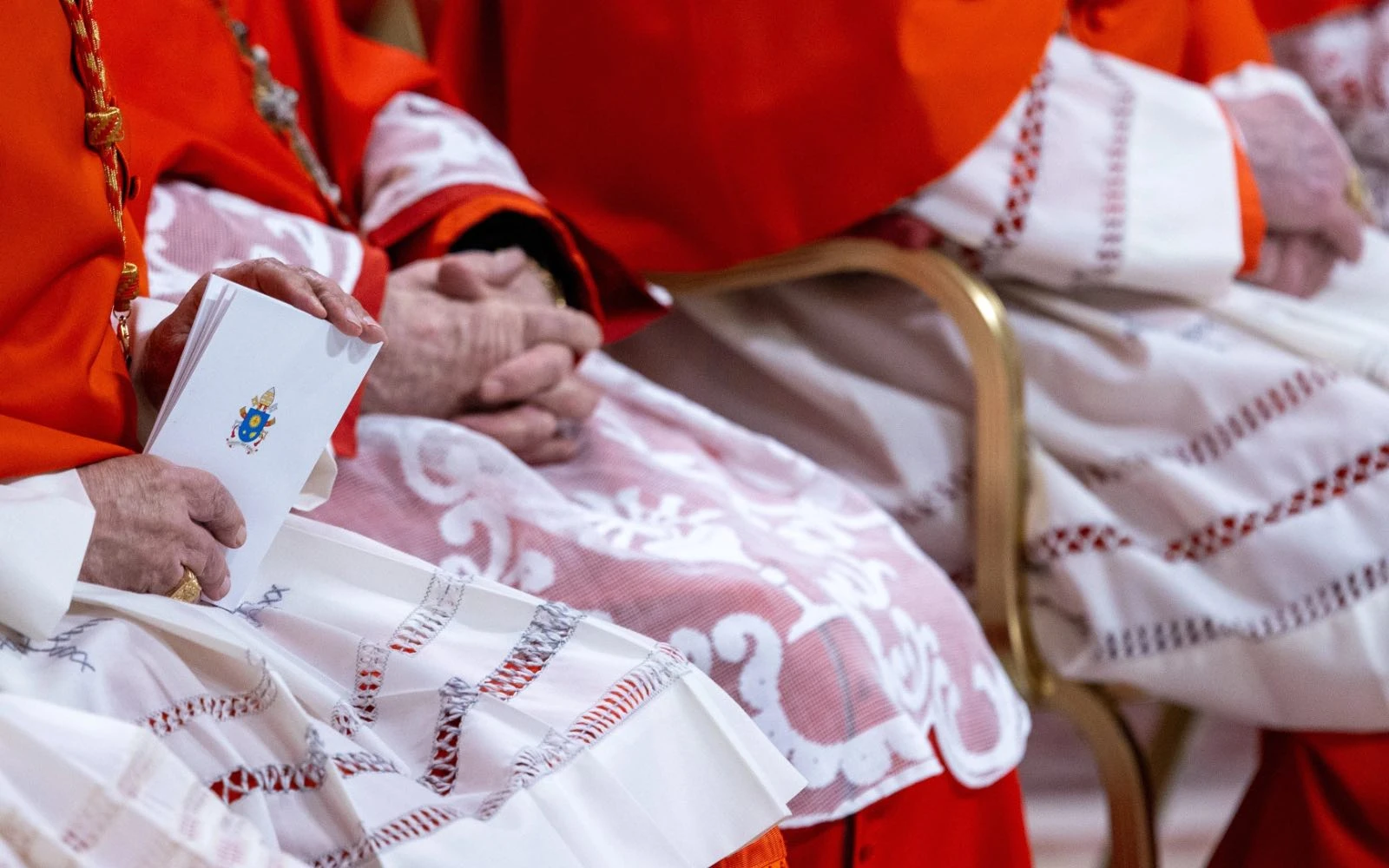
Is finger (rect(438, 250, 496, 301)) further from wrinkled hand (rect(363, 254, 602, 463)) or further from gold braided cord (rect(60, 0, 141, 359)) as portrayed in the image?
gold braided cord (rect(60, 0, 141, 359))

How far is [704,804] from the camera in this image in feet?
2.06

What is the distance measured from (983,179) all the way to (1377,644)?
0.47 metres

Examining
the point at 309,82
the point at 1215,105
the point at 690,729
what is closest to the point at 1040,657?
the point at 1215,105

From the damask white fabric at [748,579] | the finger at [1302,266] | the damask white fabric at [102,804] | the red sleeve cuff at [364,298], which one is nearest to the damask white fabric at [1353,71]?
the finger at [1302,266]

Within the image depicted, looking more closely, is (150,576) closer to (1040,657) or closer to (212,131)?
(212,131)

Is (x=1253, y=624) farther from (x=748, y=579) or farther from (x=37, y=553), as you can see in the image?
(x=37, y=553)

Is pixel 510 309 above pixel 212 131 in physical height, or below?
below

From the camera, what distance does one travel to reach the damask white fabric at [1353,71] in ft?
4.95

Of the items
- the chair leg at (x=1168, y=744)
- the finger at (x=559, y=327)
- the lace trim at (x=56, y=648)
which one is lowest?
the chair leg at (x=1168, y=744)

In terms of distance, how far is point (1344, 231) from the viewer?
51.9 inches

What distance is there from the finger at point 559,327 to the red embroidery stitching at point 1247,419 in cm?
48

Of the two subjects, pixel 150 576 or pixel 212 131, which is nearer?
pixel 150 576

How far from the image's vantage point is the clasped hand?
619mm

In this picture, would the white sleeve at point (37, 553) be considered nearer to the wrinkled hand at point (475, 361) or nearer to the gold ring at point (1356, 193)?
the wrinkled hand at point (475, 361)
